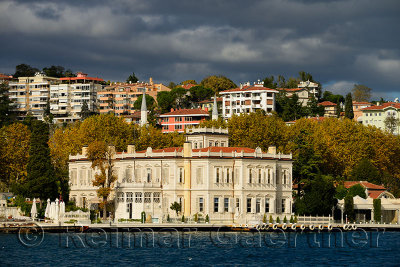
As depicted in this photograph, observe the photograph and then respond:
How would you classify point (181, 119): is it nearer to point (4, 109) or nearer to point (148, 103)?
point (148, 103)

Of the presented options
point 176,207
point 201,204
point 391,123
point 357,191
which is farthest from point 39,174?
point 391,123

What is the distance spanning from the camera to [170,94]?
180m

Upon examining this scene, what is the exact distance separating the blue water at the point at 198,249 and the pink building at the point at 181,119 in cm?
7873

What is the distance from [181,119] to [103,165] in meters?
74.9

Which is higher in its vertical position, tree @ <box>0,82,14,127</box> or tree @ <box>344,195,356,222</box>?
tree @ <box>0,82,14,127</box>

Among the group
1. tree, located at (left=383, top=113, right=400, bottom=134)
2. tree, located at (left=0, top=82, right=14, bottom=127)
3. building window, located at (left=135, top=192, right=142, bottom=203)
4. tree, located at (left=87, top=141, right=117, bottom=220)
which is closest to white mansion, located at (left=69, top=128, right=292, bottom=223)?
building window, located at (left=135, top=192, right=142, bottom=203)

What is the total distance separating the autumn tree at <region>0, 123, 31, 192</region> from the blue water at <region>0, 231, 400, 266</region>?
27725 millimetres

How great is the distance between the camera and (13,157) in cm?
9825

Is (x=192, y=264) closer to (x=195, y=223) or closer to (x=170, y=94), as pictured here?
(x=195, y=223)

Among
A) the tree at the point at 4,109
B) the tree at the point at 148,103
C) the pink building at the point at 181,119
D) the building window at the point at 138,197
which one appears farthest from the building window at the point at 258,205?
the tree at the point at 148,103

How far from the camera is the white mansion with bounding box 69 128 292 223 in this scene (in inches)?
3120

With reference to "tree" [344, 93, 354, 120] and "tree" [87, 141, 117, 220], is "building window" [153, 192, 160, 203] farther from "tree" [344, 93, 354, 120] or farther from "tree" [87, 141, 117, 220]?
"tree" [344, 93, 354, 120]

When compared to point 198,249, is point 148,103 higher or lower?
higher

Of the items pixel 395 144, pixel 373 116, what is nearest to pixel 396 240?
pixel 395 144
